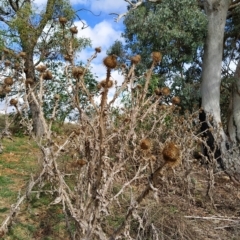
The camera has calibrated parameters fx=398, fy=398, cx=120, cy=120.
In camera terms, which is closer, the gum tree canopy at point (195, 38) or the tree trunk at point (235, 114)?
the gum tree canopy at point (195, 38)

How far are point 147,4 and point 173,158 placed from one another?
931cm

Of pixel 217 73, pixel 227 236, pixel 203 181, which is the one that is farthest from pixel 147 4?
pixel 227 236

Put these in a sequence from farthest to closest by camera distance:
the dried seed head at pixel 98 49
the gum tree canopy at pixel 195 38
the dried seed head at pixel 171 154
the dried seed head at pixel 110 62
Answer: the gum tree canopy at pixel 195 38 → the dried seed head at pixel 98 49 → the dried seed head at pixel 110 62 → the dried seed head at pixel 171 154

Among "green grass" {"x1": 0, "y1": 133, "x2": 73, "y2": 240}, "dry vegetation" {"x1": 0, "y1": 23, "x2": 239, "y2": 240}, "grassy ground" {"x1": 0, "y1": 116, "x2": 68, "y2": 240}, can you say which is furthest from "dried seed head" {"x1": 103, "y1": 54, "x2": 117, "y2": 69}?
"grassy ground" {"x1": 0, "y1": 116, "x2": 68, "y2": 240}

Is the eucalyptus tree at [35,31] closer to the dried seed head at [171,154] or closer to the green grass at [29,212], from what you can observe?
the green grass at [29,212]

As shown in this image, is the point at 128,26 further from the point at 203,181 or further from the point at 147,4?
the point at 203,181

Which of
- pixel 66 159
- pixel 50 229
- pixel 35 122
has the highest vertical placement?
pixel 35 122

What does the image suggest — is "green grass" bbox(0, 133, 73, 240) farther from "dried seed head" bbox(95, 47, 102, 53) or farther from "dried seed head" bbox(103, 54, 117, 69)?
"dried seed head" bbox(103, 54, 117, 69)

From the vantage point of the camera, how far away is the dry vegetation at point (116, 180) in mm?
2534

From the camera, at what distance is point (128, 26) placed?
1007 cm

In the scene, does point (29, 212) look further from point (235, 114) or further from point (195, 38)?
point (235, 114)

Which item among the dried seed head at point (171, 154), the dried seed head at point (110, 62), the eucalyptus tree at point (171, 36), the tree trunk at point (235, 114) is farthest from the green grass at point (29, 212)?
the tree trunk at point (235, 114)

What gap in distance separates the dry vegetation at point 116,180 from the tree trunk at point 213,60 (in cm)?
165

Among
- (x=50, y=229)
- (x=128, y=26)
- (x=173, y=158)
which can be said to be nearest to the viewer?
(x=173, y=158)
